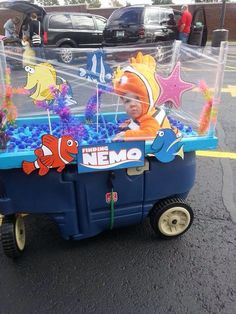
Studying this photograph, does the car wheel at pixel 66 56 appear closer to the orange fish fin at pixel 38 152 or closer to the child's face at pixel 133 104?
the child's face at pixel 133 104

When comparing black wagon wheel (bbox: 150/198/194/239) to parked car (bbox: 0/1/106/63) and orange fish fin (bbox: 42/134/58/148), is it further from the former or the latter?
parked car (bbox: 0/1/106/63)

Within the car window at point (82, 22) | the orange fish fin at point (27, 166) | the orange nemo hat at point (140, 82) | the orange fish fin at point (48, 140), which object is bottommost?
the car window at point (82, 22)

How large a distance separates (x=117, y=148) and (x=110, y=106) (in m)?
0.62

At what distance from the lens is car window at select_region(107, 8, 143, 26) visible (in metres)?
10.5

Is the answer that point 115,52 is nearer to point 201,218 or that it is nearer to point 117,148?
point 117,148

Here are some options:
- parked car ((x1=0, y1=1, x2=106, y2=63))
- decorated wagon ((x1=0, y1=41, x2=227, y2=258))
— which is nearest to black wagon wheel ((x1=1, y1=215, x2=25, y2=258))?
decorated wagon ((x1=0, y1=41, x2=227, y2=258))

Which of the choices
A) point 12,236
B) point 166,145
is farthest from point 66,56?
point 12,236

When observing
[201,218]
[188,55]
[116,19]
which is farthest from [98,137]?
[116,19]

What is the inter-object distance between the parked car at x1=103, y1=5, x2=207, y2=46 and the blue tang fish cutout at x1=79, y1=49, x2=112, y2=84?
8.35m

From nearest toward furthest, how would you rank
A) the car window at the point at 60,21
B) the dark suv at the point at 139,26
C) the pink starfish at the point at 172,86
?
the pink starfish at the point at 172,86 < the dark suv at the point at 139,26 < the car window at the point at 60,21

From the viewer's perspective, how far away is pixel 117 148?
204 centimetres

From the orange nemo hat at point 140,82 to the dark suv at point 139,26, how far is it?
8.42 metres

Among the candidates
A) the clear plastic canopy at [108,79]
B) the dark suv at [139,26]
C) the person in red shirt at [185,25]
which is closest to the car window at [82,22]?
the dark suv at [139,26]

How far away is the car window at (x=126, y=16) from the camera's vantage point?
1050cm
